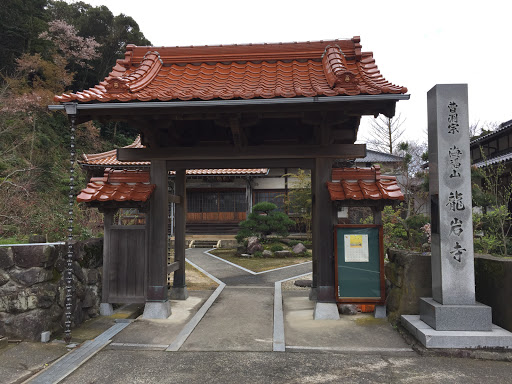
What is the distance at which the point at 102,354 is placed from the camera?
185 inches

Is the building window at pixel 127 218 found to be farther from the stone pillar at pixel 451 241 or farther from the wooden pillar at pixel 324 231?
the stone pillar at pixel 451 241

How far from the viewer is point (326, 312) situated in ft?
20.4

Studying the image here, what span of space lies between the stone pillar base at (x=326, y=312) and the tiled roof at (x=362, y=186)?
2.05 metres

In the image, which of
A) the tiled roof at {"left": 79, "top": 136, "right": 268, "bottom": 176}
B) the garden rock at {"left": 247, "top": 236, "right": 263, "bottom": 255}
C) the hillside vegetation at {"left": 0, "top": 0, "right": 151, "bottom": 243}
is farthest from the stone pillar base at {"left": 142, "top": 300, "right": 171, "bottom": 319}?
the tiled roof at {"left": 79, "top": 136, "right": 268, "bottom": 176}

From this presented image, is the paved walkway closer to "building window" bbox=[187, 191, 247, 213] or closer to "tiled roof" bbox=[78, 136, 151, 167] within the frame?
"tiled roof" bbox=[78, 136, 151, 167]

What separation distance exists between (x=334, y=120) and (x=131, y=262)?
15.9ft

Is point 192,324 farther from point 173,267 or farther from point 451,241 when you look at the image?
point 451,241

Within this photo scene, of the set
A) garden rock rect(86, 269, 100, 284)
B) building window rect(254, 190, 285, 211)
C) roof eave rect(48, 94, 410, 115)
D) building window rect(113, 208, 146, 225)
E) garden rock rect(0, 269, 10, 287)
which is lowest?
garden rock rect(86, 269, 100, 284)

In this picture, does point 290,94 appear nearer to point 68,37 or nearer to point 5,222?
point 5,222

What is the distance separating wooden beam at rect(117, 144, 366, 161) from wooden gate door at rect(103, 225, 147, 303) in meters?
1.49

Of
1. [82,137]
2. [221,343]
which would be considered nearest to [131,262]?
[221,343]

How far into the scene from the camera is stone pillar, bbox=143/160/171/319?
251 inches

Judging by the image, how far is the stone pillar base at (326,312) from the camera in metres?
6.20

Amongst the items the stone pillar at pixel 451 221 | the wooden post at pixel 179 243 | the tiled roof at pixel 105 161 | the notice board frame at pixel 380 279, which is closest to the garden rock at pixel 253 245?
the tiled roof at pixel 105 161
